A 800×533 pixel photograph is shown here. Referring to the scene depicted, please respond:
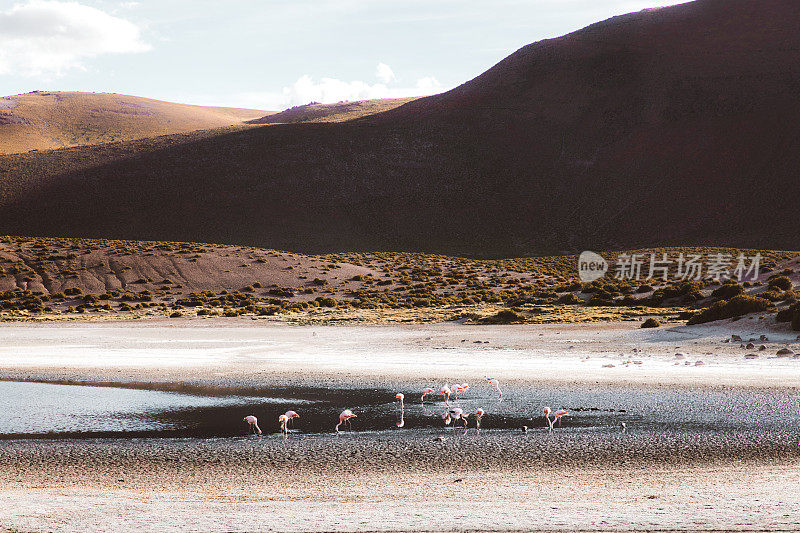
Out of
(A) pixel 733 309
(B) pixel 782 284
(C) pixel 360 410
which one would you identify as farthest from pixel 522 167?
(C) pixel 360 410

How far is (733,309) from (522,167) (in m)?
76.7

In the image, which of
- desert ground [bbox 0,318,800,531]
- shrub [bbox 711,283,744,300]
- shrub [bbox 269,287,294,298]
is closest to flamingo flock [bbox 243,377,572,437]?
desert ground [bbox 0,318,800,531]

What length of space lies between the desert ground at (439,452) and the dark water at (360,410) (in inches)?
2.7

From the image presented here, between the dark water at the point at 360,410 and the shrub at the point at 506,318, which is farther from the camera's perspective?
the shrub at the point at 506,318

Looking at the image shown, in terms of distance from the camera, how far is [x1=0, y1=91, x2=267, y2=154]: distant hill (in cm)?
15712

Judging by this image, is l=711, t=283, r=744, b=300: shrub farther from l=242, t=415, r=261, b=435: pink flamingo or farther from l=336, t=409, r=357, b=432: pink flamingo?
l=242, t=415, r=261, b=435: pink flamingo

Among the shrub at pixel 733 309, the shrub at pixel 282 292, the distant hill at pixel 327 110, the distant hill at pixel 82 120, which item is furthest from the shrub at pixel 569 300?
the distant hill at pixel 82 120

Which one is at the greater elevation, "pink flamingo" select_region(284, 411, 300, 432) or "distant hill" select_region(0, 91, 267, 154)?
"distant hill" select_region(0, 91, 267, 154)

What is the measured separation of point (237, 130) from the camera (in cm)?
10812

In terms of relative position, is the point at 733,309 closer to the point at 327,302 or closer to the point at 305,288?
the point at 327,302

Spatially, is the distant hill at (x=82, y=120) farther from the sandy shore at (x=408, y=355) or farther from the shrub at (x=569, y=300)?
the sandy shore at (x=408, y=355)

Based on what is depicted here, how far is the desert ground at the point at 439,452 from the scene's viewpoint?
6609 mm

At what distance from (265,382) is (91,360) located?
6.03 m

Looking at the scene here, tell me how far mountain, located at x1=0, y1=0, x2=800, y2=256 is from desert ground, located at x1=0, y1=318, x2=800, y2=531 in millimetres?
64147
